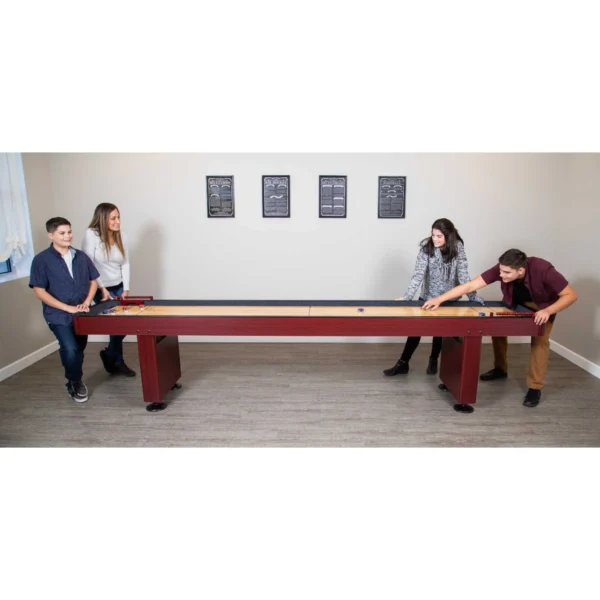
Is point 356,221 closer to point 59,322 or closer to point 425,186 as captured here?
point 425,186

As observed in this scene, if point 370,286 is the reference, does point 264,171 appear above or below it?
above

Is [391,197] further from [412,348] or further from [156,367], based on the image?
[156,367]

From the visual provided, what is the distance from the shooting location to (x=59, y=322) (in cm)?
321

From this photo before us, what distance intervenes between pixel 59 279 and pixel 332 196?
262 centimetres

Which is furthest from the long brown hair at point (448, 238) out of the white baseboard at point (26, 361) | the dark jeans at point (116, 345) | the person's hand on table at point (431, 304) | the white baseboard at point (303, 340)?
the white baseboard at point (26, 361)

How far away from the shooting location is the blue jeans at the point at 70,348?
325 cm

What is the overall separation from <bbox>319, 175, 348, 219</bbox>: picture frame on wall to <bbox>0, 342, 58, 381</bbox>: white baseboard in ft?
9.72

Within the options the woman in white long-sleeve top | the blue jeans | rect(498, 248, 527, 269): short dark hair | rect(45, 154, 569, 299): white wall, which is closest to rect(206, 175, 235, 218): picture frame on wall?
rect(45, 154, 569, 299): white wall

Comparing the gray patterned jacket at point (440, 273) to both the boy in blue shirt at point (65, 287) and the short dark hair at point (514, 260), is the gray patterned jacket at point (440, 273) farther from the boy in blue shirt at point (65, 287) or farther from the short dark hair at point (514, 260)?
the boy in blue shirt at point (65, 287)

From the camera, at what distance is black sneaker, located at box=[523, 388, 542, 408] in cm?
331

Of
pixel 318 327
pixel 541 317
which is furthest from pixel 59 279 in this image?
pixel 541 317

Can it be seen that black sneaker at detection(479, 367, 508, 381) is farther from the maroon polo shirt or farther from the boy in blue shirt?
the boy in blue shirt
